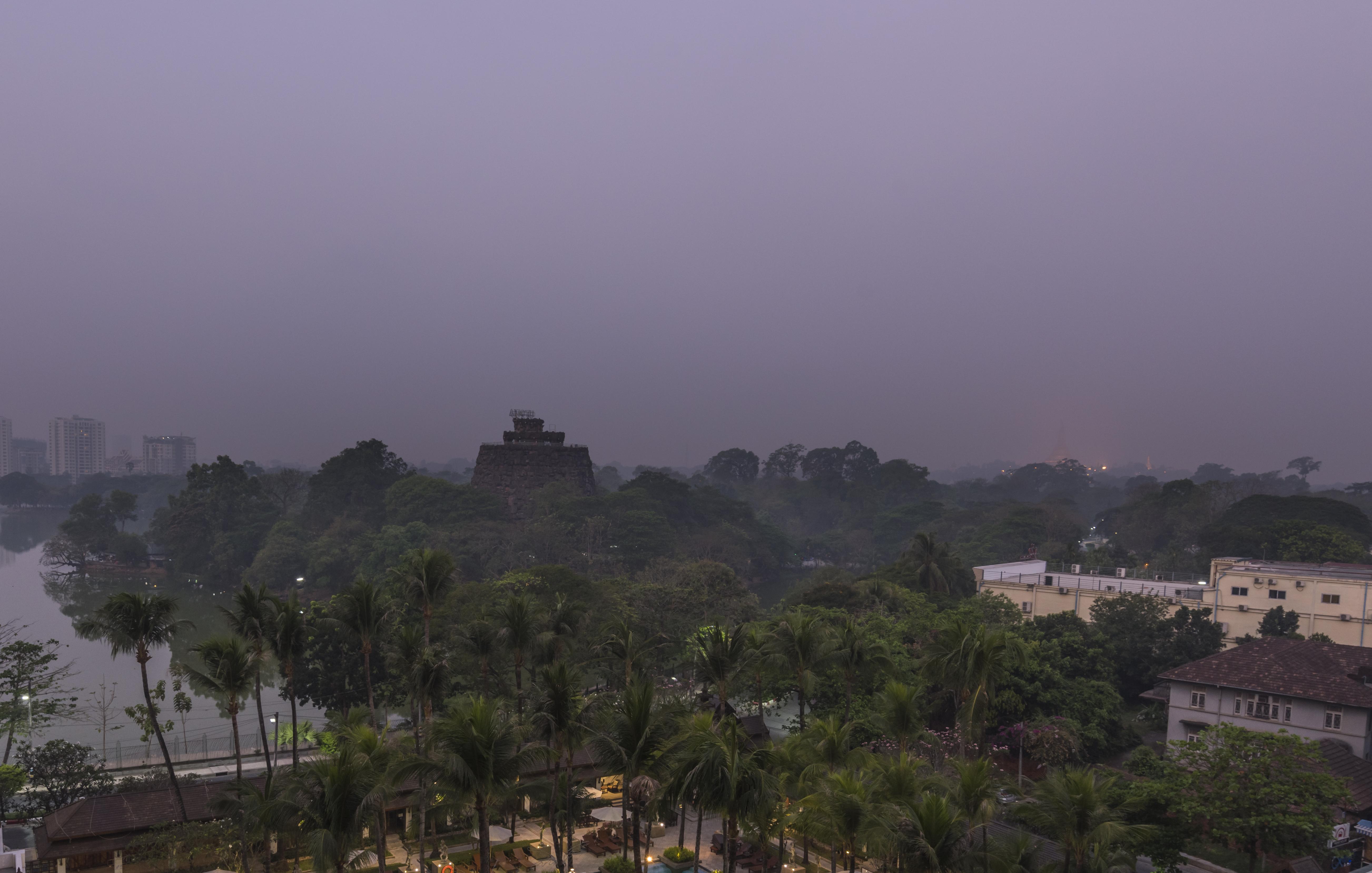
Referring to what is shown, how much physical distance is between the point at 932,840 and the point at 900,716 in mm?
6911

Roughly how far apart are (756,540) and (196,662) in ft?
158

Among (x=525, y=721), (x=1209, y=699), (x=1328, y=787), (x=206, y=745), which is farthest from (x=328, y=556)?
(x=1328, y=787)

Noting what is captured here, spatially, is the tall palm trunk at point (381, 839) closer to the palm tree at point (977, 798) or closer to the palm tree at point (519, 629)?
the palm tree at point (519, 629)

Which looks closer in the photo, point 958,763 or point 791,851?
point 958,763

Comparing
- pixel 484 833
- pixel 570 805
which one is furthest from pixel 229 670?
pixel 484 833

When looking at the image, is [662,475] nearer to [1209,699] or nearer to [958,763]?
[1209,699]

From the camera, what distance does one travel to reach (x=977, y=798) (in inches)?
599

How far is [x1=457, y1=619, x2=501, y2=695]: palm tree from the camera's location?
23375mm

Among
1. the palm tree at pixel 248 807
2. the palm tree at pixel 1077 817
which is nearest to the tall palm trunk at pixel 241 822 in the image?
the palm tree at pixel 248 807

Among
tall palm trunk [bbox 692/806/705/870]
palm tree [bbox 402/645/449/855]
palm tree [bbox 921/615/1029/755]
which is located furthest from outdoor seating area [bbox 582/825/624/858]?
palm tree [bbox 921/615/1029/755]

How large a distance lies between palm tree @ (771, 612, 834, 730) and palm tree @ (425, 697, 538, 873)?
31.5ft

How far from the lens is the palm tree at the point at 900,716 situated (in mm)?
20312

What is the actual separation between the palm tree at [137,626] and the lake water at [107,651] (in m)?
9.04

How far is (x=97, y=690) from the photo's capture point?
1640 inches
